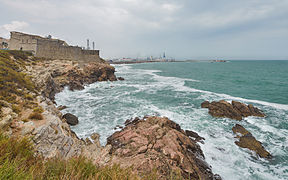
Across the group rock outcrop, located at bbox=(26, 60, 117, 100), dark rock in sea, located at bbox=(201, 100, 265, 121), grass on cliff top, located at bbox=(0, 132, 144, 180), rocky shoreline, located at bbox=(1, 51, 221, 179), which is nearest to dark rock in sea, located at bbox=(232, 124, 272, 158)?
dark rock in sea, located at bbox=(201, 100, 265, 121)

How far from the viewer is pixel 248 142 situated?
10.5m

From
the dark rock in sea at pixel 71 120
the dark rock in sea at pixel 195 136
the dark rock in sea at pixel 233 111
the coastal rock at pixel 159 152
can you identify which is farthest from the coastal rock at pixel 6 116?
the dark rock in sea at pixel 233 111

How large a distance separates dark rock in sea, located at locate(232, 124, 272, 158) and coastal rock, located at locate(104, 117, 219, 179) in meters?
4.10

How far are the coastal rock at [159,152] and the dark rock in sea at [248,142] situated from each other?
410 centimetres

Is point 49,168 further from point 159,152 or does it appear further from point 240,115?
point 240,115

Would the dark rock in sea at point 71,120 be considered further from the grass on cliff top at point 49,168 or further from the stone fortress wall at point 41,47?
the stone fortress wall at point 41,47

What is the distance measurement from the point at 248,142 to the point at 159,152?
8.18 m

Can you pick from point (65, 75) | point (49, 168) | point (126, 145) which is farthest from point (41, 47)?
point (49, 168)

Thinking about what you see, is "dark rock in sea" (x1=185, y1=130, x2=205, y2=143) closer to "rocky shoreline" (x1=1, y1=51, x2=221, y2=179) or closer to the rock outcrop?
"rocky shoreline" (x1=1, y1=51, x2=221, y2=179)

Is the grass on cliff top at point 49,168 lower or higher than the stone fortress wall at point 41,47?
lower

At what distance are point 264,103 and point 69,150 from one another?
2618cm

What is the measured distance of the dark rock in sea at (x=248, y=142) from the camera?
31.3 ft

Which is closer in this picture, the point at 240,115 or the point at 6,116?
the point at 6,116

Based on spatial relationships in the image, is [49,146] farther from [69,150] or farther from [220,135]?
[220,135]
